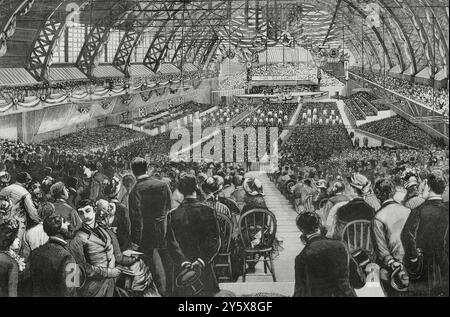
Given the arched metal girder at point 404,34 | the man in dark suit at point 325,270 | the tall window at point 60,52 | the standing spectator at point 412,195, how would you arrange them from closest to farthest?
the man in dark suit at point 325,270
the standing spectator at point 412,195
the arched metal girder at point 404,34
the tall window at point 60,52

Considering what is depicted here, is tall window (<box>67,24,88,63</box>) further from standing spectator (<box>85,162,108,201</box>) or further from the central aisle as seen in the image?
the central aisle

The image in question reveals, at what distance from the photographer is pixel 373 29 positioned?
12.8 m

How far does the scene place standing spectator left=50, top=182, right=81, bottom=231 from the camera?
12461mm

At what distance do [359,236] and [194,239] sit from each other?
3535mm

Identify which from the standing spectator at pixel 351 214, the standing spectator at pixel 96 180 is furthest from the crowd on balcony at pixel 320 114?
the standing spectator at pixel 96 180

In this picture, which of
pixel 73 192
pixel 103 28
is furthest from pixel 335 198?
pixel 103 28

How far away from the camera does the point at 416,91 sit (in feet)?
42.3

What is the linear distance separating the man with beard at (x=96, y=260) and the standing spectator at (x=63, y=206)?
30cm

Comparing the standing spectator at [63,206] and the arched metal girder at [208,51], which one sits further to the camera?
the arched metal girder at [208,51]

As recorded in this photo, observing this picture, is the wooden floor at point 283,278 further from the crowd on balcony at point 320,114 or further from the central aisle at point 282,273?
the crowd on balcony at point 320,114

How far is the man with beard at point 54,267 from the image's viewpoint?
12023 millimetres

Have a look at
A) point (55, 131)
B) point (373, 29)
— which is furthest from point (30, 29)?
point (373, 29)
